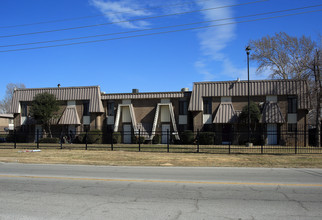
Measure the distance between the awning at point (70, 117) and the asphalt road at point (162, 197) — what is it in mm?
24881

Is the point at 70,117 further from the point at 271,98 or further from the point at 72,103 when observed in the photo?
the point at 271,98

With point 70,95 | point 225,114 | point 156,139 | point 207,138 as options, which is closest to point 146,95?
point 156,139

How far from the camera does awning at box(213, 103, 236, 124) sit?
3092 cm

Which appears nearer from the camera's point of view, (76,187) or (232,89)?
(76,187)

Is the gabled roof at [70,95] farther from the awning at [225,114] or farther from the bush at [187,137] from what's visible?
the awning at [225,114]

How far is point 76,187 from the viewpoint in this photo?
8.88 meters

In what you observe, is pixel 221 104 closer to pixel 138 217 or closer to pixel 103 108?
pixel 103 108

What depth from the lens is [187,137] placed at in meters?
31.0

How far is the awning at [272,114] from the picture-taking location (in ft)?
97.7

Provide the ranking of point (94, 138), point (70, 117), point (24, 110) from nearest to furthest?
1. point (94, 138)
2. point (70, 117)
3. point (24, 110)

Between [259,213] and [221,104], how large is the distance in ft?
86.4

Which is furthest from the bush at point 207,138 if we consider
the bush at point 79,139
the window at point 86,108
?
the window at point 86,108

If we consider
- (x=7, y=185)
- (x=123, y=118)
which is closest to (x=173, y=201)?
(x=7, y=185)

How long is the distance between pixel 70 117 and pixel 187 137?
1415 cm
